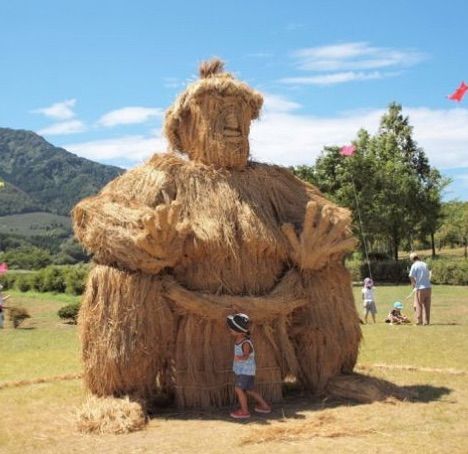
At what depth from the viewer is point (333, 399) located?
20.0 feet

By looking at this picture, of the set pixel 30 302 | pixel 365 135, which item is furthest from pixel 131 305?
pixel 365 135

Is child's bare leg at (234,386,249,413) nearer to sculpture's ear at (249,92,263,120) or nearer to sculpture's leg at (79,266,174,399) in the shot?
sculpture's leg at (79,266,174,399)

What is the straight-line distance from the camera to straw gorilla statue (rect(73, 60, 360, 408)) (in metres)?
5.66

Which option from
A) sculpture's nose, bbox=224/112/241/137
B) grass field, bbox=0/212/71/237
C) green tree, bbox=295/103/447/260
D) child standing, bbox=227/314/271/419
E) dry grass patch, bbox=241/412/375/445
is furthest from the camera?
grass field, bbox=0/212/71/237

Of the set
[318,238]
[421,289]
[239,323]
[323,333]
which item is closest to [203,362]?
[239,323]

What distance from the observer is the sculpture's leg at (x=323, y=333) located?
20.4 feet

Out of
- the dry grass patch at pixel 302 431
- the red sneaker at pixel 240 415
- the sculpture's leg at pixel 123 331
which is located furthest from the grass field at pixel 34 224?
the dry grass patch at pixel 302 431

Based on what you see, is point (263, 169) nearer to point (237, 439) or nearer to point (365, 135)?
point (237, 439)

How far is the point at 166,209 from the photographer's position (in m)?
5.45

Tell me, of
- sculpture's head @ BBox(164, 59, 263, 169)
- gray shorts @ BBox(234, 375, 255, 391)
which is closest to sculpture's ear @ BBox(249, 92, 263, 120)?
sculpture's head @ BBox(164, 59, 263, 169)

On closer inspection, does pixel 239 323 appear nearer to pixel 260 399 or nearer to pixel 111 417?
pixel 260 399

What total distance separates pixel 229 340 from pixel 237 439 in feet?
4.01

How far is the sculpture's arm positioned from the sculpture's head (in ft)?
2.87

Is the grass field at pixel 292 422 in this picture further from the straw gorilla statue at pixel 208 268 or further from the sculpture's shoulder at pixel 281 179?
the sculpture's shoulder at pixel 281 179
